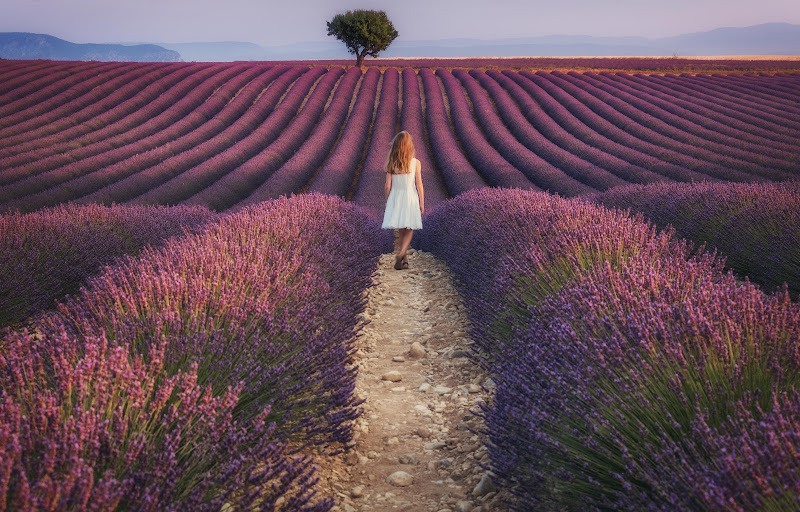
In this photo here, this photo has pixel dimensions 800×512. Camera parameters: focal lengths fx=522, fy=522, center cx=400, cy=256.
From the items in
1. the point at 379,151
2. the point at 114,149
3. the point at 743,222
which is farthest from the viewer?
the point at 379,151

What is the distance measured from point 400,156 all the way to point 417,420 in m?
3.72

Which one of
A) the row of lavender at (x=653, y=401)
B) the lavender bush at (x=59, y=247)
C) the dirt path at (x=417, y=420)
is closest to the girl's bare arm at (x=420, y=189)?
the dirt path at (x=417, y=420)

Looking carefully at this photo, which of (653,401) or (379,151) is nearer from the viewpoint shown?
(653,401)

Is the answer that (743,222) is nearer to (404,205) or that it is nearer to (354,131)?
(404,205)

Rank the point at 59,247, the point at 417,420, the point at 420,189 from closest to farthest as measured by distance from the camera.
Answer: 1. the point at 417,420
2. the point at 59,247
3. the point at 420,189

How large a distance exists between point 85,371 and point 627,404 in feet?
5.33

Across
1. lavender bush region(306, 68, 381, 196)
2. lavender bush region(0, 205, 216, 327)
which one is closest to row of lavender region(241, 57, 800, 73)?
lavender bush region(306, 68, 381, 196)

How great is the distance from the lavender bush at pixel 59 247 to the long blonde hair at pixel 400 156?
244 cm

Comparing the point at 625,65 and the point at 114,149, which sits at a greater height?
the point at 625,65

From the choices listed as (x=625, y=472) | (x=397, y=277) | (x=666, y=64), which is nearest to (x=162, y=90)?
(x=397, y=277)

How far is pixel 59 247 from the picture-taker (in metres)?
4.27

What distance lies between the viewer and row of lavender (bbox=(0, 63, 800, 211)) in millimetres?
10367

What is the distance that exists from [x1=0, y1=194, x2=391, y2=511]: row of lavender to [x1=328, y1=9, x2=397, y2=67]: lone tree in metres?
25.7

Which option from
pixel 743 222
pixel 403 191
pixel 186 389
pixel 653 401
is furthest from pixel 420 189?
pixel 186 389
